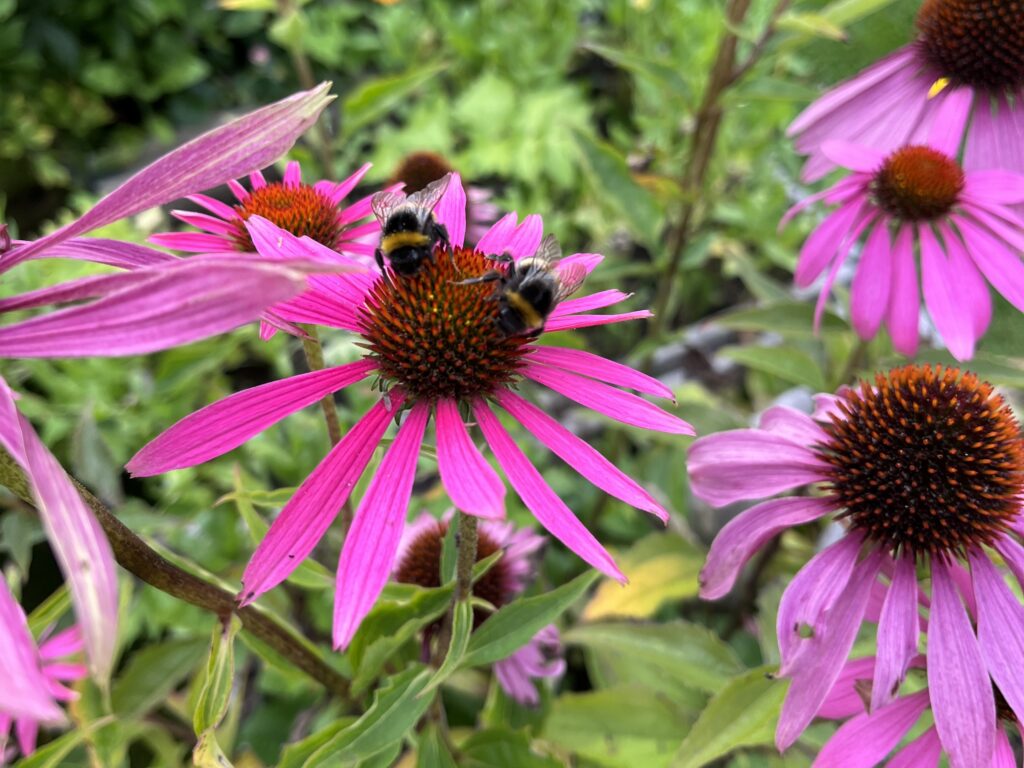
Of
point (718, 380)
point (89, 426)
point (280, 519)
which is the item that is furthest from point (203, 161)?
point (718, 380)

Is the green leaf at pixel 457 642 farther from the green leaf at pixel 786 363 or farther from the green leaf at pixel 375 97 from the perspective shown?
the green leaf at pixel 375 97

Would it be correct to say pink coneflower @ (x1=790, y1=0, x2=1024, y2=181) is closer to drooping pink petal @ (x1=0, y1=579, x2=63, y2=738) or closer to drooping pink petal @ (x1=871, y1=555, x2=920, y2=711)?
drooping pink petal @ (x1=871, y1=555, x2=920, y2=711)

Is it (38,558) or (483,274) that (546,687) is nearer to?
(483,274)

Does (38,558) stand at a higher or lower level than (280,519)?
lower

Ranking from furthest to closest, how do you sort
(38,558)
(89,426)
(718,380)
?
(718,380) → (38,558) → (89,426)

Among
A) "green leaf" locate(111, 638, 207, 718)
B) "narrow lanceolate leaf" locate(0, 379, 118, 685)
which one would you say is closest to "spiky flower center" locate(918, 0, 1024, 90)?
"narrow lanceolate leaf" locate(0, 379, 118, 685)

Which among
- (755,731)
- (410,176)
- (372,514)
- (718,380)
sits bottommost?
(718,380)

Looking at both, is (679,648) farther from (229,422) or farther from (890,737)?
(229,422)
